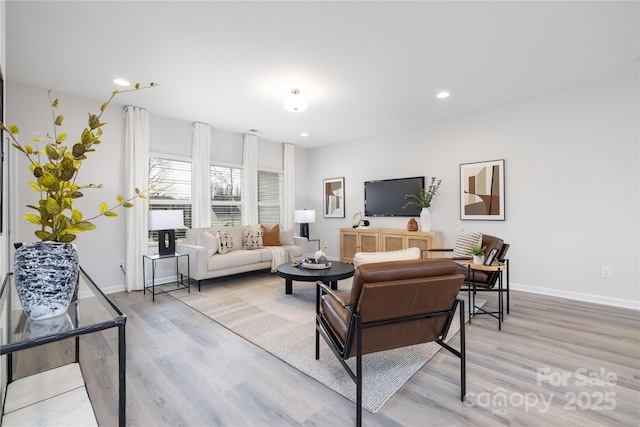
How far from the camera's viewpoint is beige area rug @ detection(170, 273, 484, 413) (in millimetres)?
1946

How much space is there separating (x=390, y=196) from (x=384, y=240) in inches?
36.1

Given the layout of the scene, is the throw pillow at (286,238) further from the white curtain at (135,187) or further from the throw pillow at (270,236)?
the white curtain at (135,187)

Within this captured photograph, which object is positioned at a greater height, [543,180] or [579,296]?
[543,180]

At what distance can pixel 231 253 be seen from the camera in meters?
4.58

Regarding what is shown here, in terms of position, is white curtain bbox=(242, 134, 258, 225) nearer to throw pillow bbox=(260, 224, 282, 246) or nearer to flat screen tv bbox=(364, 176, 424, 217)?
throw pillow bbox=(260, 224, 282, 246)

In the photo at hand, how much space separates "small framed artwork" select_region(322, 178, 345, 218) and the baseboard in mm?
3571

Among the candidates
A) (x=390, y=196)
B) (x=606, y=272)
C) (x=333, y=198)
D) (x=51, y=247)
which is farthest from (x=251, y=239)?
(x=606, y=272)

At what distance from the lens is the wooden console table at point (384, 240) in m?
4.66

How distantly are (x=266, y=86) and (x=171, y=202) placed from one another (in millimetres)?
2637

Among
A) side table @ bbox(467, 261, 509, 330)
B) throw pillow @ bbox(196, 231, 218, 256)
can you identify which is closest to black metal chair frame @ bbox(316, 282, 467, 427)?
side table @ bbox(467, 261, 509, 330)

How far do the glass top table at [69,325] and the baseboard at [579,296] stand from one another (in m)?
4.80

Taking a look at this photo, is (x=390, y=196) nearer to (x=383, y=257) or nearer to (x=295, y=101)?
(x=295, y=101)

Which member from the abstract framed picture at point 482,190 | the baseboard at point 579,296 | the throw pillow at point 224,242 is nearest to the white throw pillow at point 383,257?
the abstract framed picture at point 482,190

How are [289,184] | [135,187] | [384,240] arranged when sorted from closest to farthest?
[135,187] → [384,240] → [289,184]
